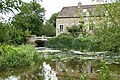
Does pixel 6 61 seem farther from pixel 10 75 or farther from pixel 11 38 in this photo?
pixel 11 38

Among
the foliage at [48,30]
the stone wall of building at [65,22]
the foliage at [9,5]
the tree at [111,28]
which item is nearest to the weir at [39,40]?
the stone wall of building at [65,22]

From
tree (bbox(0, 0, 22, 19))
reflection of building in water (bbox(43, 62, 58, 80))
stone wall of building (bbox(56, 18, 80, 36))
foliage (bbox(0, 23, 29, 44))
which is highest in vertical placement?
stone wall of building (bbox(56, 18, 80, 36))

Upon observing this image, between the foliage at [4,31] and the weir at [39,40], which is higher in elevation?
the foliage at [4,31]

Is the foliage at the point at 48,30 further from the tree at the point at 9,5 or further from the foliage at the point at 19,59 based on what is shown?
the tree at the point at 9,5

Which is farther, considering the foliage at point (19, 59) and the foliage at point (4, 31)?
the foliage at point (19, 59)

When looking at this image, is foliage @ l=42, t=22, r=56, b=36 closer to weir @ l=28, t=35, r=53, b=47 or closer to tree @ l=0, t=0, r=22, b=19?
weir @ l=28, t=35, r=53, b=47

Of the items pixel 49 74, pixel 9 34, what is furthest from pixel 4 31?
pixel 49 74

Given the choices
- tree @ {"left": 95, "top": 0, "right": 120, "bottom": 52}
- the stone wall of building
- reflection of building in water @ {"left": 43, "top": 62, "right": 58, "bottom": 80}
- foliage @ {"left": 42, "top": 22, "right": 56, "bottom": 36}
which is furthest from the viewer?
foliage @ {"left": 42, "top": 22, "right": 56, "bottom": 36}

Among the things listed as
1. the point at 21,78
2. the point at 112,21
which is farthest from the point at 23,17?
the point at 21,78

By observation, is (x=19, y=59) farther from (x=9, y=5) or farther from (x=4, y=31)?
(x=9, y=5)

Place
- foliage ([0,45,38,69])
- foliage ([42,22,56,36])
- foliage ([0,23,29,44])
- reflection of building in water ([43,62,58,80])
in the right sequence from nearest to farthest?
foliage ([0,23,29,44]) → reflection of building in water ([43,62,58,80]) → foliage ([0,45,38,69]) → foliage ([42,22,56,36])

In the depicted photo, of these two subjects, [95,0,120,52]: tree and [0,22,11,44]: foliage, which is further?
[95,0,120,52]: tree

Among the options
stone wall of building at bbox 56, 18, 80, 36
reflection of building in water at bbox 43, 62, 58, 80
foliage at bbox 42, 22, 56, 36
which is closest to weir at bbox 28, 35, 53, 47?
stone wall of building at bbox 56, 18, 80, 36

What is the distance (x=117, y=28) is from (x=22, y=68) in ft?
47.3
